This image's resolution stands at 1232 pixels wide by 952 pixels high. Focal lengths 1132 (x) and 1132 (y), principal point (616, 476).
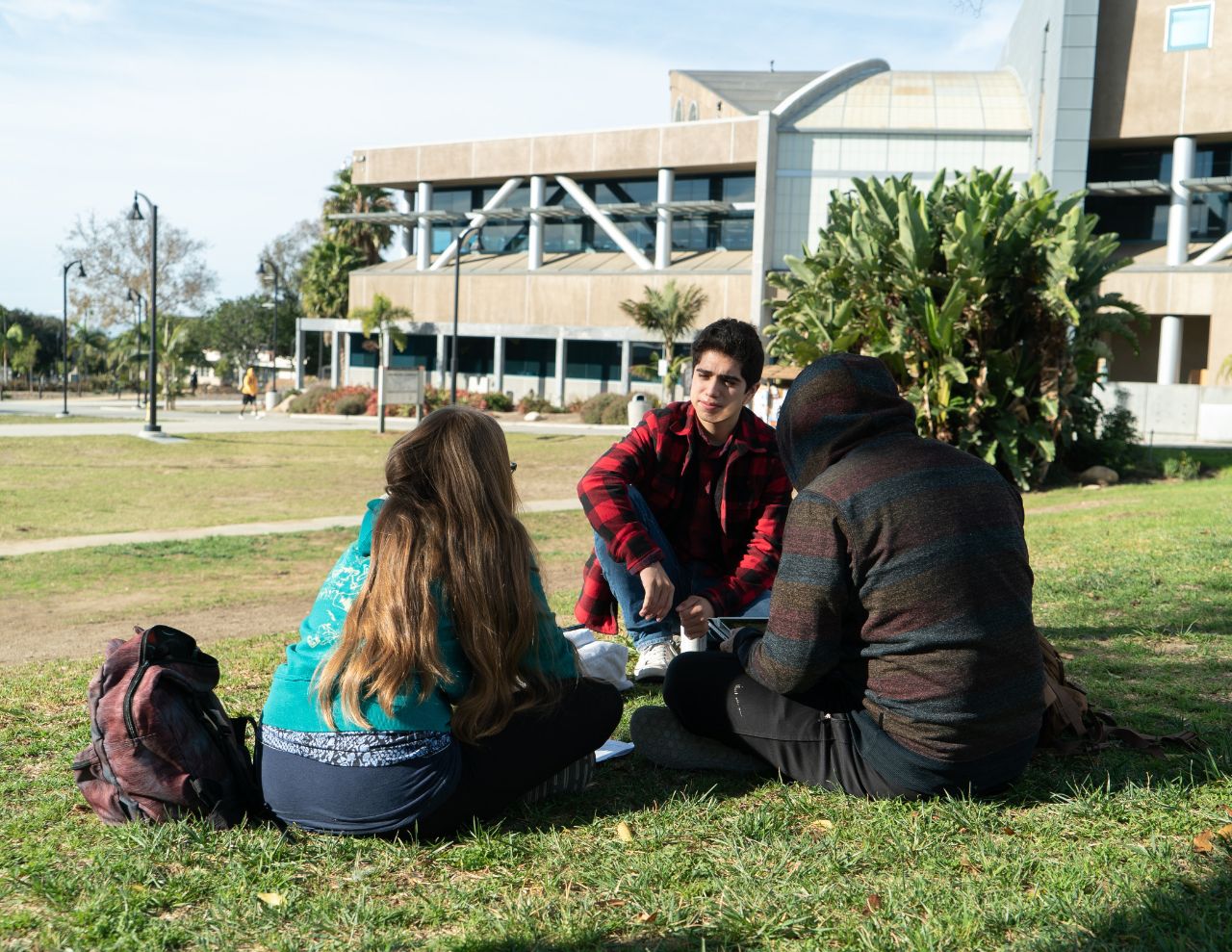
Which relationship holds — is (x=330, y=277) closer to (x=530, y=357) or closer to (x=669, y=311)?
(x=530, y=357)

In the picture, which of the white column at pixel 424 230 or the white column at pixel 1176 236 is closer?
the white column at pixel 1176 236

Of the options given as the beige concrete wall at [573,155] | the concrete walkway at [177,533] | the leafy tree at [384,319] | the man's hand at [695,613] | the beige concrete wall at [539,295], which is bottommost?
the concrete walkway at [177,533]

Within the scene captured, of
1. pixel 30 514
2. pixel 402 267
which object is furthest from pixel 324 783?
pixel 402 267

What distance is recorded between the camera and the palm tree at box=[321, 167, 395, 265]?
194 feet

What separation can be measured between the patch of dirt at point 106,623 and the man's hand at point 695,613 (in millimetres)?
4156

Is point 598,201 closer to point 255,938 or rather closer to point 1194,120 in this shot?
point 1194,120

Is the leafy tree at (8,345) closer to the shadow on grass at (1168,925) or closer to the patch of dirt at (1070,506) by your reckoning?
the patch of dirt at (1070,506)

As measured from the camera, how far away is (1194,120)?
36.9 m

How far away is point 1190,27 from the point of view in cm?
3612

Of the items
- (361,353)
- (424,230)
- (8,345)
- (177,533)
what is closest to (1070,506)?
(177,533)

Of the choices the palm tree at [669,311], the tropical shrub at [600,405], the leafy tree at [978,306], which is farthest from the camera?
the palm tree at [669,311]

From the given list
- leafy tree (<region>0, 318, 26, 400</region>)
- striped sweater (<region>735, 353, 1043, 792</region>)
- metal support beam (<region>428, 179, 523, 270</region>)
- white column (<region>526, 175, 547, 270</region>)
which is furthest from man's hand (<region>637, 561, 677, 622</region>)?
leafy tree (<region>0, 318, 26, 400</region>)

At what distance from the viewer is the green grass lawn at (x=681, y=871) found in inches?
105

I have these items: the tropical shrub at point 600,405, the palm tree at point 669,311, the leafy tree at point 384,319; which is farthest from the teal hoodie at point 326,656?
the leafy tree at point 384,319
